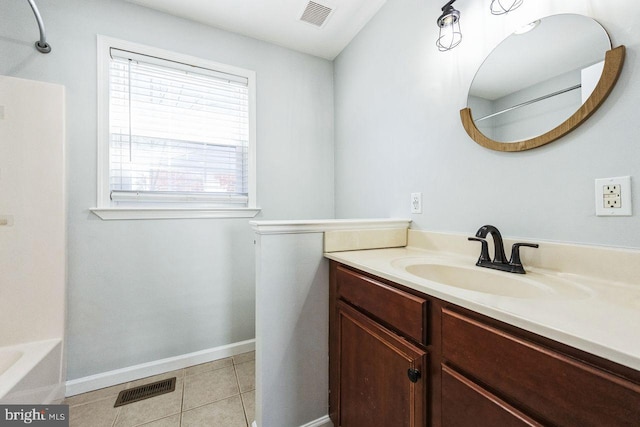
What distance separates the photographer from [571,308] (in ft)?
1.88

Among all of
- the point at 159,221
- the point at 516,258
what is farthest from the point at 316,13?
the point at 516,258

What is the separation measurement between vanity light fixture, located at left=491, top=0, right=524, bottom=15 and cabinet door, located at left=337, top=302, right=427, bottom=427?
4.56ft

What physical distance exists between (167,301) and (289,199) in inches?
47.0

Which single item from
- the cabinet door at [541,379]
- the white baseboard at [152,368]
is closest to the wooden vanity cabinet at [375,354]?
the cabinet door at [541,379]

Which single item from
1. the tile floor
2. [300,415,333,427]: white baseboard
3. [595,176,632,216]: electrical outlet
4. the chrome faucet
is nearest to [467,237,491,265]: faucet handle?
the chrome faucet

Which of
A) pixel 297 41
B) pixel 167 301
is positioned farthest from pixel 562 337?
pixel 297 41

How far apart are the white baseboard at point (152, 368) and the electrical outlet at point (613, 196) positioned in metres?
2.21

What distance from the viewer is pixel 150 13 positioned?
1765mm

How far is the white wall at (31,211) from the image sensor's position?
136cm

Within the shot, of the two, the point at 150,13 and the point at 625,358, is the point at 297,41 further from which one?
the point at 625,358

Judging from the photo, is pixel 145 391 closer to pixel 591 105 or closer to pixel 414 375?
pixel 414 375

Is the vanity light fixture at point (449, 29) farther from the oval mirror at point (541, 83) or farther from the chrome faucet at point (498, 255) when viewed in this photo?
the chrome faucet at point (498, 255)

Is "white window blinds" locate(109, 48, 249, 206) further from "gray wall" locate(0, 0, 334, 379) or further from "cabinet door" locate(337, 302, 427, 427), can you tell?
"cabinet door" locate(337, 302, 427, 427)

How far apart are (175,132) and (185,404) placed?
70.3 inches
